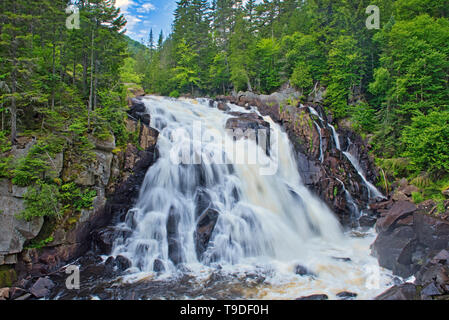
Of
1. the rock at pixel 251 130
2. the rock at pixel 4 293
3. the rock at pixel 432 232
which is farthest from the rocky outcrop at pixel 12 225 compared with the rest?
the rock at pixel 432 232

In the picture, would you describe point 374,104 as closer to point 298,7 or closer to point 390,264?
point 390,264

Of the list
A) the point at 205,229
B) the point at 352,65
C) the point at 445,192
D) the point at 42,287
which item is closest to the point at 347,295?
the point at 205,229

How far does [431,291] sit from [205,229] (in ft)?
27.6

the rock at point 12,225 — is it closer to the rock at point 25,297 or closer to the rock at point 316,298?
the rock at point 25,297

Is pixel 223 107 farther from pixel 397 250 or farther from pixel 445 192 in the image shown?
pixel 397 250

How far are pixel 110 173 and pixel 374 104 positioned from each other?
2260cm

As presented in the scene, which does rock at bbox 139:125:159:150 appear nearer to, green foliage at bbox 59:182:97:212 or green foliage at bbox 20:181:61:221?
green foliage at bbox 59:182:97:212

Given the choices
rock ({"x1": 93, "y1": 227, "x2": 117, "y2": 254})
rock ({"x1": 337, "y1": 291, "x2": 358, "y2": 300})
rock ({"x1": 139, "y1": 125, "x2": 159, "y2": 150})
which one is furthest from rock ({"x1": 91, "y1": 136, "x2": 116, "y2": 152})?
rock ({"x1": 337, "y1": 291, "x2": 358, "y2": 300})

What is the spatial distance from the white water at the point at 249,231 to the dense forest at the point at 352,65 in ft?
20.2

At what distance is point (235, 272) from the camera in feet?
33.1

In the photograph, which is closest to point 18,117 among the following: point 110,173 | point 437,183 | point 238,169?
point 110,173

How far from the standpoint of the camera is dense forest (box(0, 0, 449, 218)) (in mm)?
11359

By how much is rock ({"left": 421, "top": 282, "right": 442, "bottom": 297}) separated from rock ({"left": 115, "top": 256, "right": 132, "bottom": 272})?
10.5 meters

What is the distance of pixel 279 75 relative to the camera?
2977 cm
